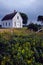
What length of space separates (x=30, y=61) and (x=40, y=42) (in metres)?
1.58

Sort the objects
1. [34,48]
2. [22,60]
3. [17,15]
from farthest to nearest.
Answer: [17,15]
[34,48]
[22,60]

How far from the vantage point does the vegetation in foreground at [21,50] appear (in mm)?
10141

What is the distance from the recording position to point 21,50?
10.6m

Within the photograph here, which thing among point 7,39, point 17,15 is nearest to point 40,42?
point 7,39

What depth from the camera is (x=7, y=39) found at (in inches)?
447

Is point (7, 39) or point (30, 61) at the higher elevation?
point (7, 39)

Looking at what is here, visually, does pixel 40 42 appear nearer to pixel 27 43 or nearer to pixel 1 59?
pixel 27 43

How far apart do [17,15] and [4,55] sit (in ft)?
140

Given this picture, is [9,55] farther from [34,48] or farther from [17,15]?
[17,15]

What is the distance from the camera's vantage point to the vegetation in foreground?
10141 millimetres

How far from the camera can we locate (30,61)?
1034 cm

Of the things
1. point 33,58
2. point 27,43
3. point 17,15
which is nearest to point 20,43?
point 27,43

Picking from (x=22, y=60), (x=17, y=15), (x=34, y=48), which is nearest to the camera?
(x=22, y=60)

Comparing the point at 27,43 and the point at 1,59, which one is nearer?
the point at 1,59
